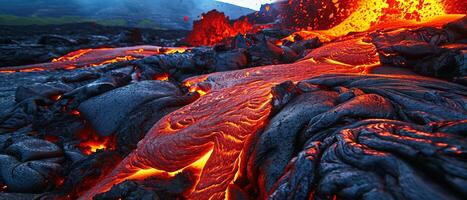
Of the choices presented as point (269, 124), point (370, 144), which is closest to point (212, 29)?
point (269, 124)

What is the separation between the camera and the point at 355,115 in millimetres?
2516

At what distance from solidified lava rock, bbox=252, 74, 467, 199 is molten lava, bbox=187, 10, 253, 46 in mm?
Result: 15161

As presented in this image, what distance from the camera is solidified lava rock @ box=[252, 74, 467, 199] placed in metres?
1.48

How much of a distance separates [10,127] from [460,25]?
948 centimetres

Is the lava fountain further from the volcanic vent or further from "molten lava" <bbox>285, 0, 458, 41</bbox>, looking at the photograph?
"molten lava" <bbox>285, 0, 458, 41</bbox>

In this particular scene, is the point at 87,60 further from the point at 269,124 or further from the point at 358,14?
the point at 358,14

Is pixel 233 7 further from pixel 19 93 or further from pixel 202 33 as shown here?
pixel 19 93

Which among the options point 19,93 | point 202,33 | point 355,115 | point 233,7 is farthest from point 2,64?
point 233,7

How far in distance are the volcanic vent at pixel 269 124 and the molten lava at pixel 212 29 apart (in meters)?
10.0

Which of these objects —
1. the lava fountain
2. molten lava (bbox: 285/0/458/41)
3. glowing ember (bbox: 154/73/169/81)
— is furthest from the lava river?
molten lava (bbox: 285/0/458/41)

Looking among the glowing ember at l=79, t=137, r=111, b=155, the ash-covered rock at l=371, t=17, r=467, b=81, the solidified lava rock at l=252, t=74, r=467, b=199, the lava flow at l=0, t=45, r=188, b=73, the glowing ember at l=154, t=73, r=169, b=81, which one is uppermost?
the ash-covered rock at l=371, t=17, r=467, b=81

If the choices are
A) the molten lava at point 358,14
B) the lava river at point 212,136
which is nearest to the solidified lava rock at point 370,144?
the lava river at point 212,136

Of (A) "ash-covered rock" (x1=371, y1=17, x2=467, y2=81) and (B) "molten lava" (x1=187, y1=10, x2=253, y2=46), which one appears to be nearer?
(A) "ash-covered rock" (x1=371, y1=17, x2=467, y2=81)

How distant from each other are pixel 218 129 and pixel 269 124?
849mm
